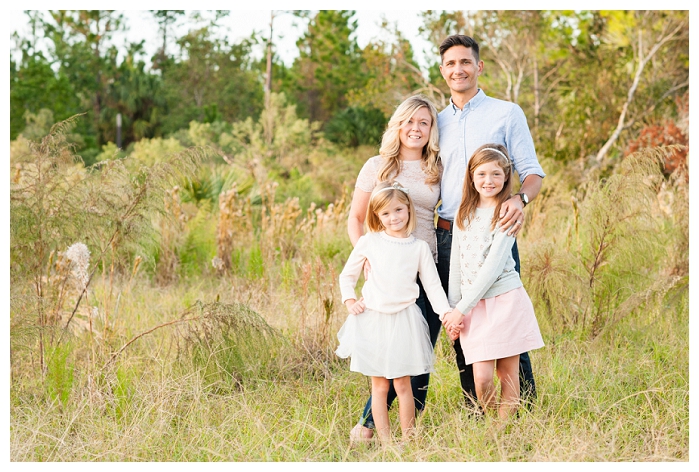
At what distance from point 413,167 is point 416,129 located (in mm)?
174

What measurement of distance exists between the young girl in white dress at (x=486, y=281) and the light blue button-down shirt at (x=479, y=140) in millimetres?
102

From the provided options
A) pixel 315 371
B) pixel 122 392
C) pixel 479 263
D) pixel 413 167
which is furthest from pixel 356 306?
pixel 122 392

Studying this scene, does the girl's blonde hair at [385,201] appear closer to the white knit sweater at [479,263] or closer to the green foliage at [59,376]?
the white knit sweater at [479,263]

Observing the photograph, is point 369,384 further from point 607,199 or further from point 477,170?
point 607,199

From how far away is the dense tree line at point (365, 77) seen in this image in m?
12.6

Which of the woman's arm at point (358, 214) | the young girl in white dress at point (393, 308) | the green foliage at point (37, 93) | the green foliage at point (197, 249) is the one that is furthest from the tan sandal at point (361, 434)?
the green foliage at point (37, 93)

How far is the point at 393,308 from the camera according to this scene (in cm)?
287

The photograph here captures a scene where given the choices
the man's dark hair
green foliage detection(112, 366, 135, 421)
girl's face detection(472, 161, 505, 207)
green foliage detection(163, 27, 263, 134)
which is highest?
green foliage detection(163, 27, 263, 134)

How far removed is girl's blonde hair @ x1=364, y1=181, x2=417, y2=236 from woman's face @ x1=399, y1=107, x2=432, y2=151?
0.20m

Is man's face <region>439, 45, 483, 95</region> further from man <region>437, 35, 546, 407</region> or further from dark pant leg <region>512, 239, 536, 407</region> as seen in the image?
dark pant leg <region>512, 239, 536, 407</region>

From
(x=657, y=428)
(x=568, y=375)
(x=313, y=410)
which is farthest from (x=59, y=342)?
(x=657, y=428)

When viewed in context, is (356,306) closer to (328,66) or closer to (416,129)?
(416,129)

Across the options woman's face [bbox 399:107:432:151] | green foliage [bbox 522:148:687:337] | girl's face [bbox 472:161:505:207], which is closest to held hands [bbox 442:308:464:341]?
girl's face [bbox 472:161:505:207]

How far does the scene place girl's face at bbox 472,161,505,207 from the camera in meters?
2.80
